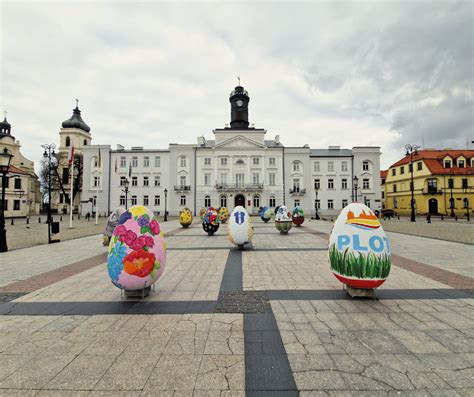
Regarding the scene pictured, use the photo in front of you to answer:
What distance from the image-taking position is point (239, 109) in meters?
50.3

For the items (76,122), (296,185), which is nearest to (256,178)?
(296,185)

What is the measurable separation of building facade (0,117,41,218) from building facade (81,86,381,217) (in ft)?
30.2

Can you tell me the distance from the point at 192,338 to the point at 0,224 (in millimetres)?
12291

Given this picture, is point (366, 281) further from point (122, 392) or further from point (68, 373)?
point (68, 373)

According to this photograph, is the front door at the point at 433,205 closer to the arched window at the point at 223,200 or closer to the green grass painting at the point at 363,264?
the arched window at the point at 223,200

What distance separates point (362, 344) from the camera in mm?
3314

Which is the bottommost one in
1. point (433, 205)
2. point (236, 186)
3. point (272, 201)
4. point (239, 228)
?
point (239, 228)

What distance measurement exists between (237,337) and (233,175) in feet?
144

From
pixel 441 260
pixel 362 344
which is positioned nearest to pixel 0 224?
pixel 362 344

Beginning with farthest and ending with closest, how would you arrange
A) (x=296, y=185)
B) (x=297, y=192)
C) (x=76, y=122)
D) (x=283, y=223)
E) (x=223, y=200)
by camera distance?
(x=76, y=122) → (x=296, y=185) → (x=297, y=192) → (x=223, y=200) → (x=283, y=223)

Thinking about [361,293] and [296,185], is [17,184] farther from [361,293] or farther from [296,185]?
[361,293]

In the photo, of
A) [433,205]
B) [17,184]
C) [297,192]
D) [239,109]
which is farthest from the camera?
[239,109]

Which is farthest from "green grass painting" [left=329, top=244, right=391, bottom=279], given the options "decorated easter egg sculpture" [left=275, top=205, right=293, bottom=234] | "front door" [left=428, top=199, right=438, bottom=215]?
"front door" [left=428, top=199, right=438, bottom=215]

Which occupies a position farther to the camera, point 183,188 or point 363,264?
point 183,188
